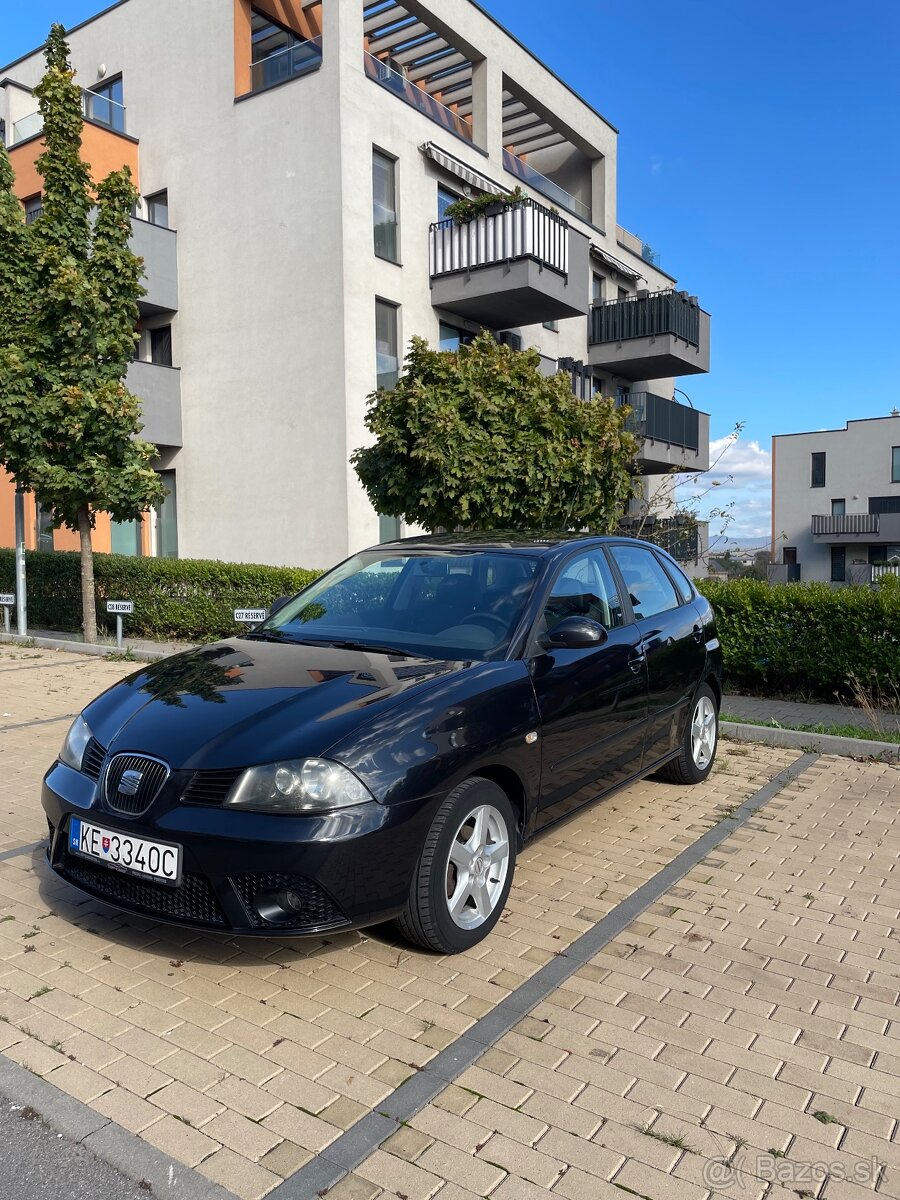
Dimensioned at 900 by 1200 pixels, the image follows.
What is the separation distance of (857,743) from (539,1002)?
15.5 ft

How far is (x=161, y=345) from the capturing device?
18203mm

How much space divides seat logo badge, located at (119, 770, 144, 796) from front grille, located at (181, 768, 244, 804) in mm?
254

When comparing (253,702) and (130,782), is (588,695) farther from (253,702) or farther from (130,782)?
(130,782)

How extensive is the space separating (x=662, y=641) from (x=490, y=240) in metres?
13.2

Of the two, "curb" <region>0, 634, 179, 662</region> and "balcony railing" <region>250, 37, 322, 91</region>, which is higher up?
"balcony railing" <region>250, 37, 322, 91</region>

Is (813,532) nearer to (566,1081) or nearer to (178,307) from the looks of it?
(178,307)

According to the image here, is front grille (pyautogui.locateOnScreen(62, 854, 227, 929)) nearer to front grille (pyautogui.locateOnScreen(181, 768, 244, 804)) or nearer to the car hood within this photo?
front grille (pyautogui.locateOnScreen(181, 768, 244, 804))

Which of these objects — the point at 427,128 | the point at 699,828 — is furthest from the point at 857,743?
the point at 427,128

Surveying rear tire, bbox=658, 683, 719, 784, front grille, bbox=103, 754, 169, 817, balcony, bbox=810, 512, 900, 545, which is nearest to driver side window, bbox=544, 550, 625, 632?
rear tire, bbox=658, 683, 719, 784

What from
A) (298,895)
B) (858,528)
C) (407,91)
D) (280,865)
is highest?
(407,91)

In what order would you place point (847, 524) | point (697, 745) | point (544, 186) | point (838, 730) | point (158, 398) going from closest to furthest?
point (697, 745)
point (838, 730)
point (158, 398)
point (544, 186)
point (847, 524)

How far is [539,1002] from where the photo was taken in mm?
3393

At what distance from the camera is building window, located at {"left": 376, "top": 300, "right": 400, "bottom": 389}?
16.2 m

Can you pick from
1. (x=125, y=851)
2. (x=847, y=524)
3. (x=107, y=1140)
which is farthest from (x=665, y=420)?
(x=847, y=524)
